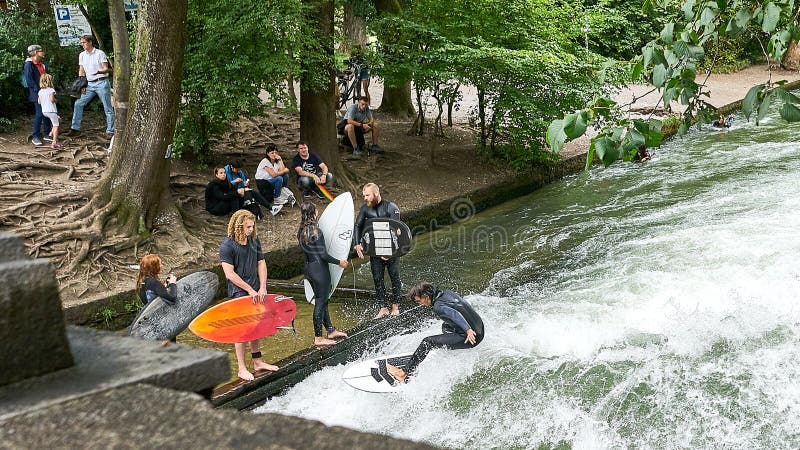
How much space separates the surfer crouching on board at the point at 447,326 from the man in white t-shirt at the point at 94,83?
365 inches

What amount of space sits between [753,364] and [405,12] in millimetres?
10641

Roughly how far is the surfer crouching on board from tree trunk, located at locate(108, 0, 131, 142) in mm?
7275

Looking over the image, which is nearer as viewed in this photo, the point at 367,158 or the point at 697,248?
the point at 697,248

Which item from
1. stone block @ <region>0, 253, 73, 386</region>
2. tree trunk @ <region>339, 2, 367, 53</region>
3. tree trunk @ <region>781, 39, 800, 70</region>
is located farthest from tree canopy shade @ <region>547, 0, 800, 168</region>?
tree trunk @ <region>781, 39, 800, 70</region>

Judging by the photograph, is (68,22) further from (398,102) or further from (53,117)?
(398,102)

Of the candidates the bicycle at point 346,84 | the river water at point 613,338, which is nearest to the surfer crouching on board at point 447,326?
the river water at point 613,338

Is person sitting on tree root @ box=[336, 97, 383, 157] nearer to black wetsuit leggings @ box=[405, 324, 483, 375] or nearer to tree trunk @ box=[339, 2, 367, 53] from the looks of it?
tree trunk @ box=[339, 2, 367, 53]

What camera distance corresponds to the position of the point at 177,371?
2.39 meters

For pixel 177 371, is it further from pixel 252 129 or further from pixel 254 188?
pixel 252 129

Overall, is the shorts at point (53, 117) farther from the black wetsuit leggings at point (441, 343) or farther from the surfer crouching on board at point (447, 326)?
the black wetsuit leggings at point (441, 343)

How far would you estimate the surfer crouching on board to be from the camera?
862cm

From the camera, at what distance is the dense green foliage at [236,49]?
13.8m

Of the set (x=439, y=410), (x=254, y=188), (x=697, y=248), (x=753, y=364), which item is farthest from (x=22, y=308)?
(x=254, y=188)

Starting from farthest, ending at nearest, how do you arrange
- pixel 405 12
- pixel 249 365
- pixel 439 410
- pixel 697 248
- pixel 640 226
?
1. pixel 405 12
2. pixel 640 226
3. pixel 697 248
4. pixel 249 365
5. pixel 439 410
